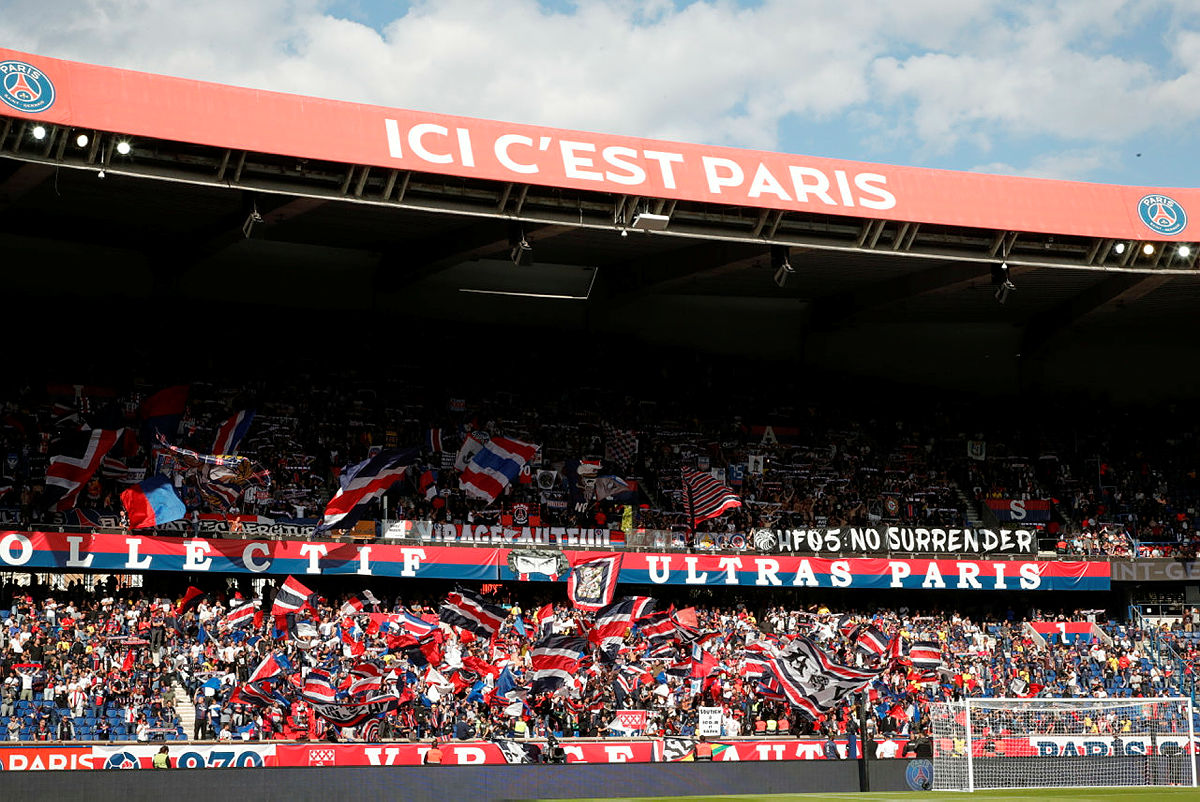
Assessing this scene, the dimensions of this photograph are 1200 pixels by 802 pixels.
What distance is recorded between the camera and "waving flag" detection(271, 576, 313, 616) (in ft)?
97.0

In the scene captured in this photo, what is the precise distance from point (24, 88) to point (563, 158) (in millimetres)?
10212

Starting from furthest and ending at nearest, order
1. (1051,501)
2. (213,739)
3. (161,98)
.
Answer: (1051,501), (161,98), (213,739)

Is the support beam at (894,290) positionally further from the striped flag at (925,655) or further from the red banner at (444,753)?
the red banner at (444,753)

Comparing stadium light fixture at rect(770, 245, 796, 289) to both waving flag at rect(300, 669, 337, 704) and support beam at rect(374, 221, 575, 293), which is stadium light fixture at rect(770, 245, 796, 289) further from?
waving flag at rect(300, 669, 337, 704)

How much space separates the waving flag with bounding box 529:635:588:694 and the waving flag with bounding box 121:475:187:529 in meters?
8.37

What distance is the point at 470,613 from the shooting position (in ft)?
98.0

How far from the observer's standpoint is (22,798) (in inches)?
842

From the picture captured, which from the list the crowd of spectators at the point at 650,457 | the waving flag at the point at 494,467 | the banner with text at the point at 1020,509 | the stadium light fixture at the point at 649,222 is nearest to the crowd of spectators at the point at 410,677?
the crowd of spectators at the point at 650,457

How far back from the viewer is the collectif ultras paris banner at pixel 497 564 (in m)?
30.0

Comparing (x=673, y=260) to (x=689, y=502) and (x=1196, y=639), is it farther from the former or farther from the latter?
(x=1196, y=639)

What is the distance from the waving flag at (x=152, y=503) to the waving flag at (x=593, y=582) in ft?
26.6

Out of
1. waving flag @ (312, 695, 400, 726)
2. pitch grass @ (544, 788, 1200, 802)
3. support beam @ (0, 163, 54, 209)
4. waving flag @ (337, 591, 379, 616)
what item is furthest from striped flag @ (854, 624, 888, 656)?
support beam @ (0, 163, 54, 209)

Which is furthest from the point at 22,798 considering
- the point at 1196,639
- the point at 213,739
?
the point at 1196,639

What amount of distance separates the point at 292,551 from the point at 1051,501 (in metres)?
20.9
